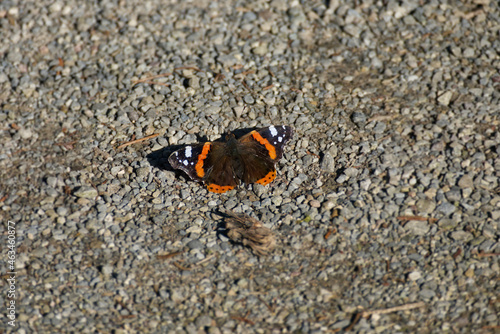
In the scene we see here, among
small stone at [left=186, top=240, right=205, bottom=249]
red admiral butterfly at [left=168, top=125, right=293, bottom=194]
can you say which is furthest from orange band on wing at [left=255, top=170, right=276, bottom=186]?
small stone at [left=186, top=240, right=205, bottom=249]

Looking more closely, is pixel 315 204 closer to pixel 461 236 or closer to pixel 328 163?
pixel 328 163

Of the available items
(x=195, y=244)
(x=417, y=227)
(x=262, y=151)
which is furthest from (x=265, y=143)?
(x=417, y=227)

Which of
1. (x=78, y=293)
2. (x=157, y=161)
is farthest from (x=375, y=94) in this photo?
(x=78, y=293)

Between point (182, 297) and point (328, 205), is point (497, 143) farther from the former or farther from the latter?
point (182, 297)

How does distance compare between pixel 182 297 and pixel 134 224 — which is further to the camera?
pixel 134 224

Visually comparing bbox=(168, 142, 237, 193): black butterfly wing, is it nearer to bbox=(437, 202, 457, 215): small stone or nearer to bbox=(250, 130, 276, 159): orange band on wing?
bbox=(250, 130, 276, 159): orange band on wing
